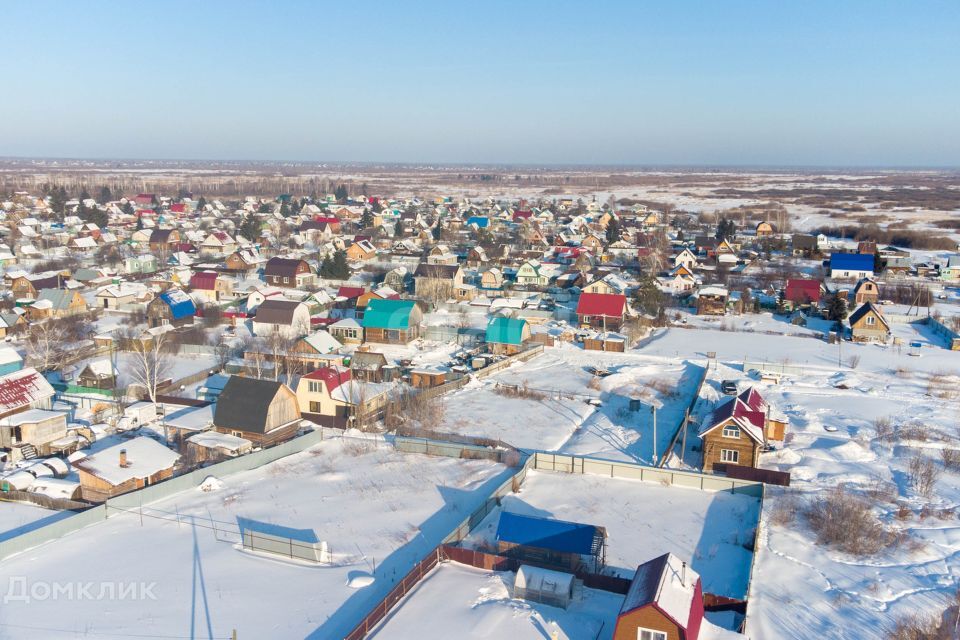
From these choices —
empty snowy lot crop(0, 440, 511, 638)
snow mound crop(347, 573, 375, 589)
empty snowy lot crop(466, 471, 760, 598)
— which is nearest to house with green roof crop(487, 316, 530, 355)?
empty snowy lot crop(0, 440, 511, 638)

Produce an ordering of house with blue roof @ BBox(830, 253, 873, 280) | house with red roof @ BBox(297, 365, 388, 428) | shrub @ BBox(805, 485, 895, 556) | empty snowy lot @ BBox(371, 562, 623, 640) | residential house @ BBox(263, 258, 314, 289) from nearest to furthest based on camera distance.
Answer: empty snowy lot @ BBox(371, 562, 623, 640) → shrub @ BBox(805, 485, 895, 556) → house with red roof @ BBox(297, 365, 388, 428) → residential house @ BBox(263, 258, 314, 289) → house with blue roof @ BBox(830, 253, 873, 280)

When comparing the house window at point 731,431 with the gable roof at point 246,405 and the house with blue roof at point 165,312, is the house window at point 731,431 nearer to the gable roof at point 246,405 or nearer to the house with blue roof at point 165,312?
the gable roof at point 246,405

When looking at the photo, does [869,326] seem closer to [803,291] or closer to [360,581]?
[803,291]

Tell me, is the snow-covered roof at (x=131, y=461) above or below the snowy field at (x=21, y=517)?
above

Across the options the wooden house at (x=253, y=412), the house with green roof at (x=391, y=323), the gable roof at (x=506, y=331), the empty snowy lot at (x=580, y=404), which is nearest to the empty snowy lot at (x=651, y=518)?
the empty snowy lot at (x=580, y=404)

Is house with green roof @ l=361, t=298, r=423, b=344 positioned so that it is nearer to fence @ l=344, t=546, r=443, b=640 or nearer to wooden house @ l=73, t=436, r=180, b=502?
wooden house @ l=73, t=436, r=180, b=502

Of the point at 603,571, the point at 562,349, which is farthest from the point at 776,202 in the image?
the point at 603,571

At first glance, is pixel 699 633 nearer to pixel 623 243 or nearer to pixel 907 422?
pixel 907 422
